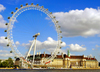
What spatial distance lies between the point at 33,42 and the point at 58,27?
10.0 meters

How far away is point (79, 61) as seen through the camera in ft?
546

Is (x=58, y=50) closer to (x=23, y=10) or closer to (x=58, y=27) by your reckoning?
(x=58, y=27)

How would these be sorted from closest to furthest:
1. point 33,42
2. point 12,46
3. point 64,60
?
point 12,46
point 33,42
point 64,60

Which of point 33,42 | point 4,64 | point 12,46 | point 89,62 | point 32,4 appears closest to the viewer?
point 12,46

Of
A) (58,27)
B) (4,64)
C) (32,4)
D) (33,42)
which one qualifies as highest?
(32,4)

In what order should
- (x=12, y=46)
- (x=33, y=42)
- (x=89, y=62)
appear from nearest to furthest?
→ (x=12, y=46) → (x=33, y=42) → (x=89, y=62)

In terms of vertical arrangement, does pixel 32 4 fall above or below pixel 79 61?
above

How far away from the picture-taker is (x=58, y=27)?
65250 millimetres

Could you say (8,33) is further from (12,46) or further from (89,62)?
(89,62)

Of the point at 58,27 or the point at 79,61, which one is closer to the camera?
the point at 58,27

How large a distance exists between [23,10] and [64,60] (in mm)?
108886

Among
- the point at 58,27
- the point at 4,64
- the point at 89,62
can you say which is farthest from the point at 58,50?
the point at 89,62

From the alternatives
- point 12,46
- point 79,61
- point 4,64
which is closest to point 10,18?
point 12,46

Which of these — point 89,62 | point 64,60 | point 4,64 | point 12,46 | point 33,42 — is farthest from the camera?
point 89,62
